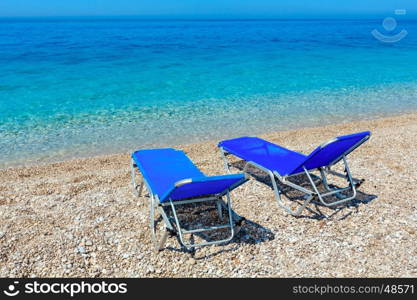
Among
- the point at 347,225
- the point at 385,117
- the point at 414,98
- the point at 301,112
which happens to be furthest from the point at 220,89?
the point at 347,225

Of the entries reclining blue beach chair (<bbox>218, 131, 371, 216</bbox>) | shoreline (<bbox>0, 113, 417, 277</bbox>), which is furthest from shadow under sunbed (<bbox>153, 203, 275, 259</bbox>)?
reclining blue beach chair (<bbox>218, 131, 371, 216</bbox>)

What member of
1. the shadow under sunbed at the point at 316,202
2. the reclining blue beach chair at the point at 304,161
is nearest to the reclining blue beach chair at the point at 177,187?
the reclining blue beach chair at the point at 304,161

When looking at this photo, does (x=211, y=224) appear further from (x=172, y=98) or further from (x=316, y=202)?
(x=172, y=98)

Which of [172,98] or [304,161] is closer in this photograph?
[304,161]

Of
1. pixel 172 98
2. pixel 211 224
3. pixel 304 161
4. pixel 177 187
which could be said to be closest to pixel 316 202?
pixel 304 161

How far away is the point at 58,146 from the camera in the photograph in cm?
810

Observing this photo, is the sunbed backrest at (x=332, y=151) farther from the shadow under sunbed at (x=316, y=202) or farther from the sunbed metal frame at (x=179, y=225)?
the sunbed metal frame at (x=179, y=225)

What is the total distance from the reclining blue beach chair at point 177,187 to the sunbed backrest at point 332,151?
41.9 inches

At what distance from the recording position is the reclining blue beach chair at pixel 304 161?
4.38 metres

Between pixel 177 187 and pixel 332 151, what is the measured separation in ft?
6.88

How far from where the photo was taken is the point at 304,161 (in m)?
4.48

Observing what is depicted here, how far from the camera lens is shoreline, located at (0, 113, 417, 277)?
349cm

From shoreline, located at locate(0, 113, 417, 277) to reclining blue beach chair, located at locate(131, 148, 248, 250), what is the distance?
0.64 feet

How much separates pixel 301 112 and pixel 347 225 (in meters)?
7.04
